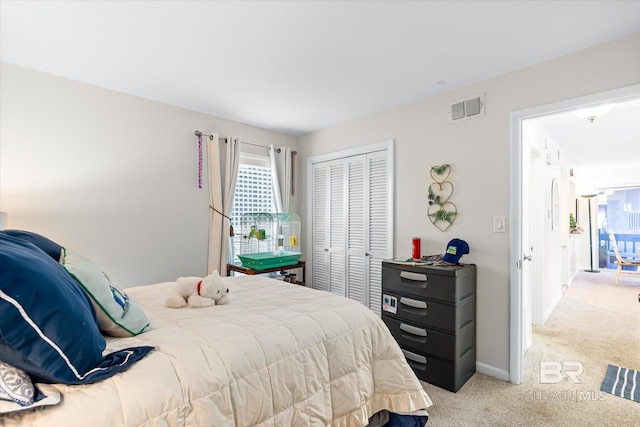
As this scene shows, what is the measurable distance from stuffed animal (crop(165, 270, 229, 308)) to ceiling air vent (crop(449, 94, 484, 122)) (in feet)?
8.19

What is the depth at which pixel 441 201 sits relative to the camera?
294cm

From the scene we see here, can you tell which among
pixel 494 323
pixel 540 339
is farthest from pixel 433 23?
pixel 540 339

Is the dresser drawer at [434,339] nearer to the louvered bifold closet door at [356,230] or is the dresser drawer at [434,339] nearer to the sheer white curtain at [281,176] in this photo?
the louvered bifold closet door at [356,230]

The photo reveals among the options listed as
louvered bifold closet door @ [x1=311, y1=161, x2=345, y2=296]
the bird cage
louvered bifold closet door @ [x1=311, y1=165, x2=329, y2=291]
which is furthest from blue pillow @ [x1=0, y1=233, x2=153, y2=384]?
louvered bifold closet door @ [x1=311, y1=165, x2=329, y2=291]

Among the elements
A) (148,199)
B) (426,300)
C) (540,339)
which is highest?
(148,199)

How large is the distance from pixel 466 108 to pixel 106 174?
3340 mm

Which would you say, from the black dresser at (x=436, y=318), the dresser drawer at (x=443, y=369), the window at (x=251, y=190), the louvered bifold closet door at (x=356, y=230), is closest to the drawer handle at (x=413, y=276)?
the black dresser at (x=436, y=318)

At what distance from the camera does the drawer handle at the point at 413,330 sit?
8.30ft

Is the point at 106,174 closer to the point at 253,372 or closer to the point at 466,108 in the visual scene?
the point at 253,372

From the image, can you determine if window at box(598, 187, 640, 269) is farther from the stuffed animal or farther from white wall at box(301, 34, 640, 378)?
the stuffed animal

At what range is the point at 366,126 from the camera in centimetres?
363

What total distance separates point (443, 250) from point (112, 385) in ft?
8.82

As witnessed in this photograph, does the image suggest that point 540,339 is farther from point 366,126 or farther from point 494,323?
point 366,126

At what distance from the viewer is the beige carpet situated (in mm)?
1997
